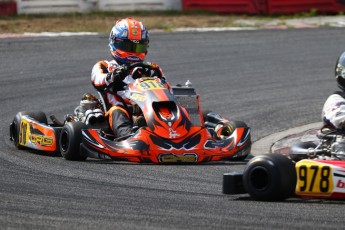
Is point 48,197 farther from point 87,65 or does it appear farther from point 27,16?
point 27,16

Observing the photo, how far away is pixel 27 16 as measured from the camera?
18.6 metres

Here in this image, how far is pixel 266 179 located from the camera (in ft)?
22.2

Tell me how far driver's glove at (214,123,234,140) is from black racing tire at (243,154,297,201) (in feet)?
10.2

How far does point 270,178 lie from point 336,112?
4.17 ft

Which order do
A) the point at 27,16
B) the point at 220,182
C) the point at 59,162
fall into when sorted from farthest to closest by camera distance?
the point at 27,16 → the point at 59,162 → the point at 220,182

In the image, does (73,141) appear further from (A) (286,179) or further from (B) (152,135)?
(A) (286,179)

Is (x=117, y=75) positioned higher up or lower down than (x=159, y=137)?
higher up

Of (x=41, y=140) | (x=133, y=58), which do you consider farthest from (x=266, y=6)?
(x=41, y=140)

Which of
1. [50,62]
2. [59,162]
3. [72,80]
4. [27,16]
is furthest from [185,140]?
[27,16]

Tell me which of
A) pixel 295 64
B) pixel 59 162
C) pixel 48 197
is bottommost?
pixel 295 64

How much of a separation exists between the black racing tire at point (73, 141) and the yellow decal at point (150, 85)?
0.64m

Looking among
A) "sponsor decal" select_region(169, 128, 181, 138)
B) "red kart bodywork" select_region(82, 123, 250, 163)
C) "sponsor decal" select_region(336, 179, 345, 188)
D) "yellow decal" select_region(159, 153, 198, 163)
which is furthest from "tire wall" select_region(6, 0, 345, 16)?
"sponsor decal" select_region(336, 179, 345, 188)

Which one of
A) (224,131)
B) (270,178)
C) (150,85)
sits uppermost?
(270,178)

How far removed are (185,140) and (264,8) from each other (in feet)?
36.4
